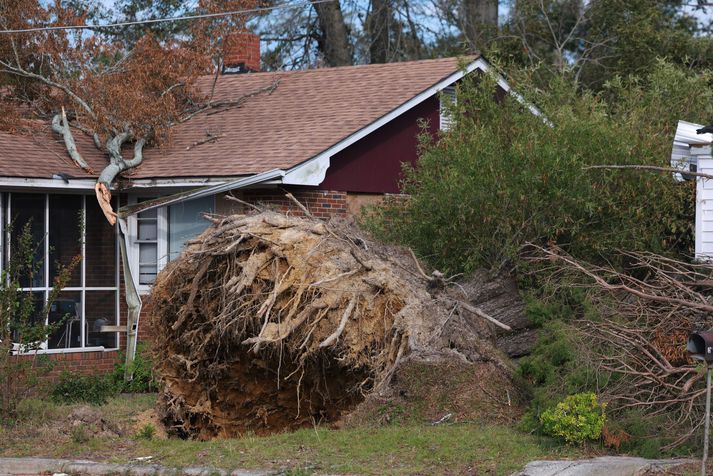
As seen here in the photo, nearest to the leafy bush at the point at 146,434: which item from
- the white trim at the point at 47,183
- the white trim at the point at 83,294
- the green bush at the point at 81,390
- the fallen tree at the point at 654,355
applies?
the green bush at the point at 81,390

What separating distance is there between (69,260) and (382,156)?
4.93 metres

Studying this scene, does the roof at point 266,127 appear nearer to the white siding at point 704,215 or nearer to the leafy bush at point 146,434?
the leafy bush at point 146,434

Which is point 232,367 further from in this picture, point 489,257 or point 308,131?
point 308,131

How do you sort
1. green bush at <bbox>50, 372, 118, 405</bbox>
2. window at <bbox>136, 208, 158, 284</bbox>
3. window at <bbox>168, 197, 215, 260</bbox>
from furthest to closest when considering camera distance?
window at <bbox>136, 208, 158, 284</bbox> → window at <bbox>168, 197, 215, 260</bbox> → green bush at <bbox>50, 372, 118, 405</bbox>

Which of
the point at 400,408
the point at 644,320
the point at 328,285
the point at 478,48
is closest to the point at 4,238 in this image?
the point at 328,285

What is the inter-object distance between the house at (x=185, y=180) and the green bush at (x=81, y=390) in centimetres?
74

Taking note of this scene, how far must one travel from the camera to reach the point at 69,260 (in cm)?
1556

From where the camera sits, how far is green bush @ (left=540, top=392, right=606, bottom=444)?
9242 mm

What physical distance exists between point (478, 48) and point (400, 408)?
17.4 meters

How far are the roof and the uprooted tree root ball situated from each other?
9.26 ft

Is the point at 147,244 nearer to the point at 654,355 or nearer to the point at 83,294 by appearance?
the point at 83,294

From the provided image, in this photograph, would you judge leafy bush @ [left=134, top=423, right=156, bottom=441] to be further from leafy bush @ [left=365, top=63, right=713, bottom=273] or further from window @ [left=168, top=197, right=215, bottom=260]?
window @ [left=168, top=197, right=215, bottom=260]

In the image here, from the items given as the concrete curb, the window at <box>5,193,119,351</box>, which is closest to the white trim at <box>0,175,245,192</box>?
the window at <box>5,193,119,351</box>

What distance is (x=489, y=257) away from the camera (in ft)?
43.0
